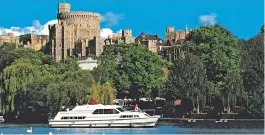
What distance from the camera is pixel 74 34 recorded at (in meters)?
156

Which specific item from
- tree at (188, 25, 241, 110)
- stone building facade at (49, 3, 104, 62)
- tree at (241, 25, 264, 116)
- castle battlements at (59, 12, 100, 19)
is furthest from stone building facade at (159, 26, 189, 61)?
tree at (241, 25, 264, 116)

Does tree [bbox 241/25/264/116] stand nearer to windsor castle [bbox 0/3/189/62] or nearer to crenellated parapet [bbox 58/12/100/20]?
windsor castle [bbox 0/3/189/62]

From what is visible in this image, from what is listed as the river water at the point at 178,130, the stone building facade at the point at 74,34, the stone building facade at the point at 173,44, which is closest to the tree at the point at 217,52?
the stone building facade at the point at 173,44

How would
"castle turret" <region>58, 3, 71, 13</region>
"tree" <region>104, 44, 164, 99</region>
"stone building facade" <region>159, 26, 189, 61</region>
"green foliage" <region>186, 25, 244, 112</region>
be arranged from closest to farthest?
"green foliage" <region>186, 25, 244, 112</region> < "tree" <region>104, 44, 164, 99</region> < "stone building facade" <region>159, 26, 189, 61</region> < "castle turret" <region>58, 3, 71, 13</region>

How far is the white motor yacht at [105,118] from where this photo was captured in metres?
74.6

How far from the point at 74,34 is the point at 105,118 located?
8229 cm

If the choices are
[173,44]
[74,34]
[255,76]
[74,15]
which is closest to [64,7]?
[74,15]

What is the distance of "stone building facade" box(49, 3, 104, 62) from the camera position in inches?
5768

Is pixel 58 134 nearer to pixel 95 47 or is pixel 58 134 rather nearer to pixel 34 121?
pixel 34 121

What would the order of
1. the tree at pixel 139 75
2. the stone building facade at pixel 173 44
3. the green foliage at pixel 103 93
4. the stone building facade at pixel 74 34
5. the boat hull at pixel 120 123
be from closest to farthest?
1. the boat hull at pixel 120 123
2. the green foliage at pixel 103 93
3. the tree at pixel 139 75
4. the stone building facade at pixel 173 44
5. the stone building facade at pixel 74 34

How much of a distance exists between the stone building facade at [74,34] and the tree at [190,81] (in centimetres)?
5178

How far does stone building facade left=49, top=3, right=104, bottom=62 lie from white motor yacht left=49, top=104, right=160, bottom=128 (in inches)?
2651

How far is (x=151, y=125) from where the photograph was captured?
7456 centimetres

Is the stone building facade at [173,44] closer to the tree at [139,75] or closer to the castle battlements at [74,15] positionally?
the tree at [139,75]
